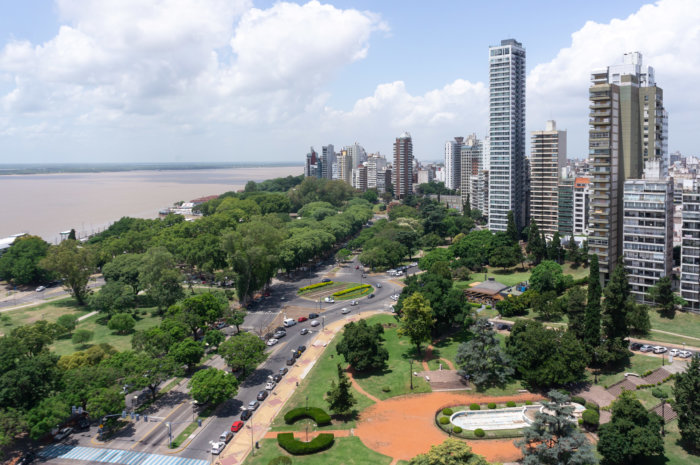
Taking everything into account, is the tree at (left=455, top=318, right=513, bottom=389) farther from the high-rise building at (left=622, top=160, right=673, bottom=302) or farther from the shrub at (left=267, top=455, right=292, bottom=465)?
the high-rise building at (left=622, top=160, right=673, bottom=302)

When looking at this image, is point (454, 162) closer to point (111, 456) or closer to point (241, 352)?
point (241, 352)

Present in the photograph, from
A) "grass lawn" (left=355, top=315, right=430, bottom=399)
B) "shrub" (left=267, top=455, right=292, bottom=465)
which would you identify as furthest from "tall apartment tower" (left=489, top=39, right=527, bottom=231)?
"shrub" (left=267, top=455, right=292, bottom=465)

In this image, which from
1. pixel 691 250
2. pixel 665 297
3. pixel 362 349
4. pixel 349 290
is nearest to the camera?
pixel 362 349

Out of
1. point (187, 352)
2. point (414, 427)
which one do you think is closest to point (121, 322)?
point (187, 352)

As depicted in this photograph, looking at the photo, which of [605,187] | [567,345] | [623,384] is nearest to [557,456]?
[567,345]

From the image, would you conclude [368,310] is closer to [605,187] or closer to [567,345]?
[567,345]

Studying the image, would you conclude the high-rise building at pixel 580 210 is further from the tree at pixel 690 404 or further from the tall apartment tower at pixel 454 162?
the tall apartment tower at pixel 454 162
